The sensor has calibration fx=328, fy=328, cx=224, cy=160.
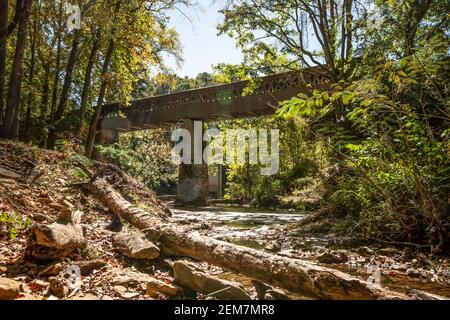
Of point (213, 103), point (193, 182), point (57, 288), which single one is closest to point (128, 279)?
point (57, 288)

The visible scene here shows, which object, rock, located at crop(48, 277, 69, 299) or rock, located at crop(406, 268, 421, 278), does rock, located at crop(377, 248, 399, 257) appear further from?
rock, located at crop(48, 277, 69, 299)

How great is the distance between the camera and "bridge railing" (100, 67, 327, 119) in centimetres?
1290

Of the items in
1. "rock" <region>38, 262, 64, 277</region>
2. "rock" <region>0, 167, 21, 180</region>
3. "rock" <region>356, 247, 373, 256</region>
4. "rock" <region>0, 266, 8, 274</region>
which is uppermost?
"rock" <region>0, 167, 21, 180</region>

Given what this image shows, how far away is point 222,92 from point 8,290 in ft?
47.8

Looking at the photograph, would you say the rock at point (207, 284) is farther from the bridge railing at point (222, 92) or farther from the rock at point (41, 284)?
the bridge railing at point (222, 92)

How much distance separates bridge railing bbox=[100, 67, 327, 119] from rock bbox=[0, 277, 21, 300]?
9344 millimetres

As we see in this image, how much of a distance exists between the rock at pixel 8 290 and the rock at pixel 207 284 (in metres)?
1.32

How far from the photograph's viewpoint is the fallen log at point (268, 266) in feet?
7.99

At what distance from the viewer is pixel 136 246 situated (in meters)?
4.02

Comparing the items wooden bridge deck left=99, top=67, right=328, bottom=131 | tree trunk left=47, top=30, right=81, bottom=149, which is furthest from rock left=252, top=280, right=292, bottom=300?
tree trunk left=47, top=30, right=81, bottom=149

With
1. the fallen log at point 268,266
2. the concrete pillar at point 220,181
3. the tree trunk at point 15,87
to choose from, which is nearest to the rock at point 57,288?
the fallen log at point 268,266

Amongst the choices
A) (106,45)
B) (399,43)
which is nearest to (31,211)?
(399,43)

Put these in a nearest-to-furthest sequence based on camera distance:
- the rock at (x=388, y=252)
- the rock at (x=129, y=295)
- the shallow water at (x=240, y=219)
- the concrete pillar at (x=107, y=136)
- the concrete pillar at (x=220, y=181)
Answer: the rock at (x=129, y=295), the rock at (x=388, y=252), the shallow water at (x=240, y=219), the concrete pillar at (x=107, y=136), the concrete pillar at (x=220, y=181)

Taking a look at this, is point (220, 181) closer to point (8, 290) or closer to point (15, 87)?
point (15, 87)
